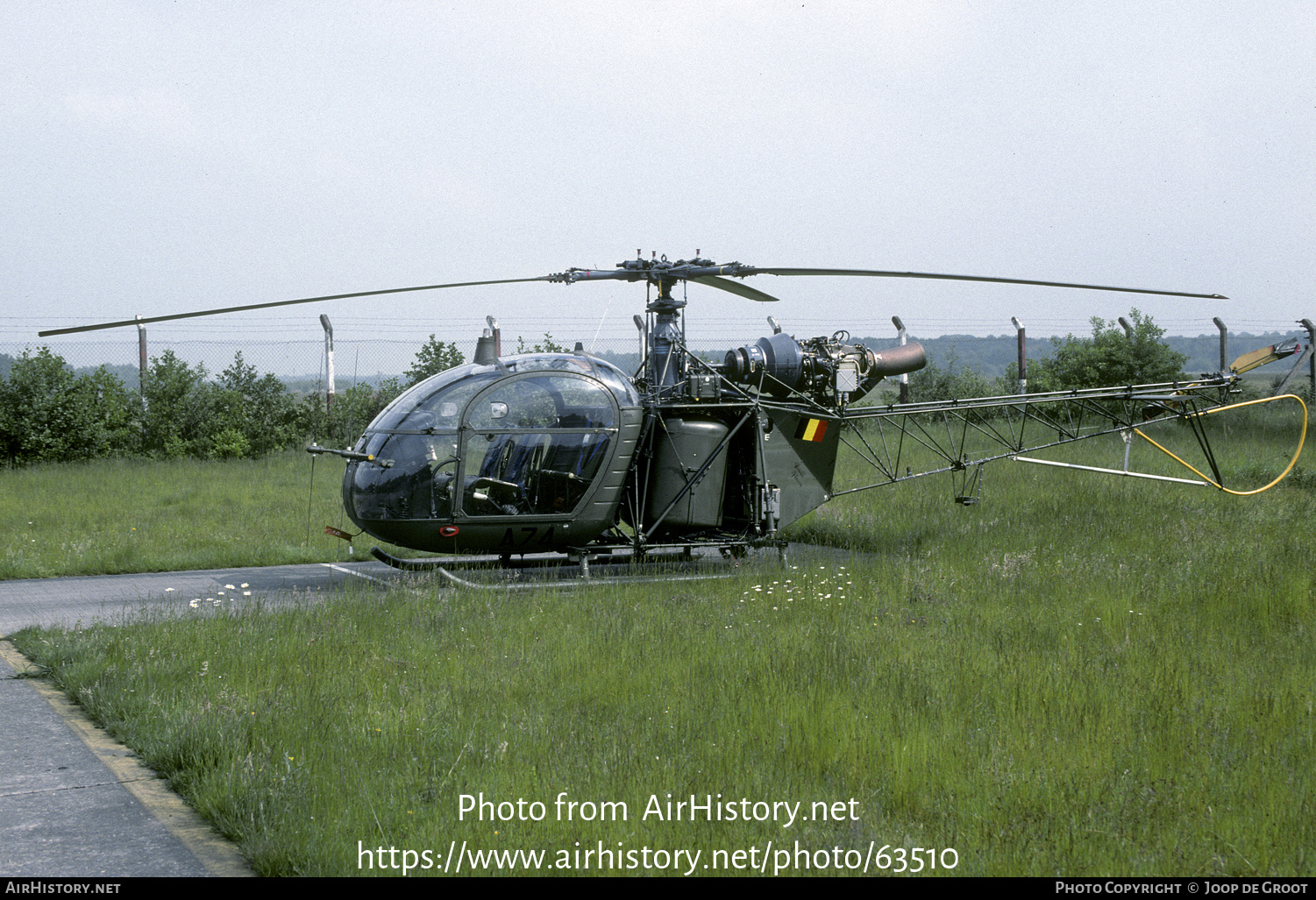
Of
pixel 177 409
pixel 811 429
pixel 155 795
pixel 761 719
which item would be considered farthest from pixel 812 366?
pixel 177 409

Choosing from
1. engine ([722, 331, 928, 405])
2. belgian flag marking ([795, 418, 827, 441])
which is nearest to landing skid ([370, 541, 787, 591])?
belgian flag marking ([795, 418, 827, 441])

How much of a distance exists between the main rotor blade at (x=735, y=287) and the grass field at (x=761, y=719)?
2518 millimetres

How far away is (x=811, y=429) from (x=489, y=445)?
127 inches

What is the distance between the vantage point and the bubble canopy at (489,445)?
27.7 ft

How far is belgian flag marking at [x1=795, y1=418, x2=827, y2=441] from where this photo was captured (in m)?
9.97

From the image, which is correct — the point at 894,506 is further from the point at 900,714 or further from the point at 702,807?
the point at 702,807

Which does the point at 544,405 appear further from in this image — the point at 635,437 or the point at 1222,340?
the point at 1222,340

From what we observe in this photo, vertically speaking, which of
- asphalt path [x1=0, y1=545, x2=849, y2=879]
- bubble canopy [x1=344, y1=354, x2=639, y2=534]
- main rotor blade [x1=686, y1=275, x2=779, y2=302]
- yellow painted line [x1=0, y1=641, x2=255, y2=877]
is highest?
main rotor blade [x1=686, y1=275, x2=779, y2=302]

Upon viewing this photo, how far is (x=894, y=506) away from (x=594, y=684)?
28.5 ft

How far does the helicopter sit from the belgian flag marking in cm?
1

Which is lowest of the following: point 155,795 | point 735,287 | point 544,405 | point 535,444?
point 155,795

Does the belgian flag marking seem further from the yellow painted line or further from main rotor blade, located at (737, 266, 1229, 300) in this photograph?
the yellow painted line

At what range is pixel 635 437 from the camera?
30.2 ft

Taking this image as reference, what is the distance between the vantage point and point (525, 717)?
16.9ft
